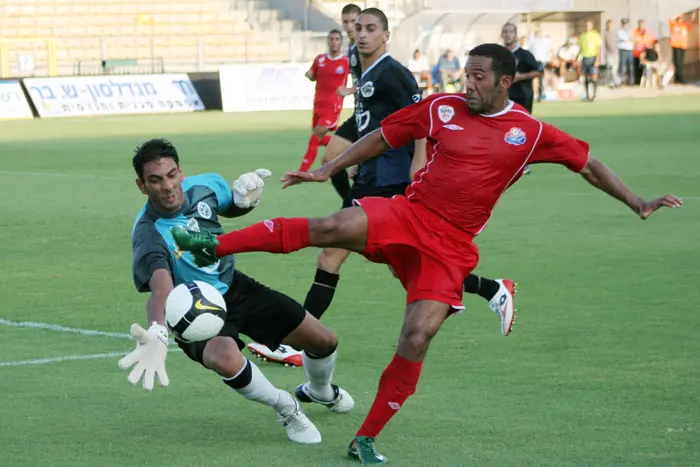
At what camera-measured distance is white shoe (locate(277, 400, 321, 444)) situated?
245 inches

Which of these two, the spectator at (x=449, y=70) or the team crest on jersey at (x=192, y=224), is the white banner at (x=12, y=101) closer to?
the spectator at (x=449, y=70)

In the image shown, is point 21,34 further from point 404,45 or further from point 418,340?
point 418,340

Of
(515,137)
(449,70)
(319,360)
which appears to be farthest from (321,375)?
(449,70)

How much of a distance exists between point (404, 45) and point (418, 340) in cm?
3978

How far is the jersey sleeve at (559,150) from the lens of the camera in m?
6.43

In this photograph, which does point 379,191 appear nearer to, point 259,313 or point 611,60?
point 259,313

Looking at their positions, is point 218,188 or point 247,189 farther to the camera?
point 218,188

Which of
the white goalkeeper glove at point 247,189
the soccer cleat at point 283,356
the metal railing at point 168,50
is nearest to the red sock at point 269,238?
the white goalkeeper glove at point 247,189

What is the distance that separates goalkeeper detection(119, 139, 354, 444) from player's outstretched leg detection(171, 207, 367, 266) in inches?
11.9

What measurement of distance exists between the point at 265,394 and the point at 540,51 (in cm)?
3696

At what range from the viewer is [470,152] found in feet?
20.8

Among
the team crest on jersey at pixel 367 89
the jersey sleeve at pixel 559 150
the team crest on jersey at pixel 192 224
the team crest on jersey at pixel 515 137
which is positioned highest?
the team crest on jersey at pixel 515 137

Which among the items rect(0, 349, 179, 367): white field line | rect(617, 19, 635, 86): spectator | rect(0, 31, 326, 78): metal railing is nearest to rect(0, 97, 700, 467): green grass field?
rect(0, 349, 179, 367): white field line

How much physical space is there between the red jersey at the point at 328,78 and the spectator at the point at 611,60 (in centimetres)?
2474
